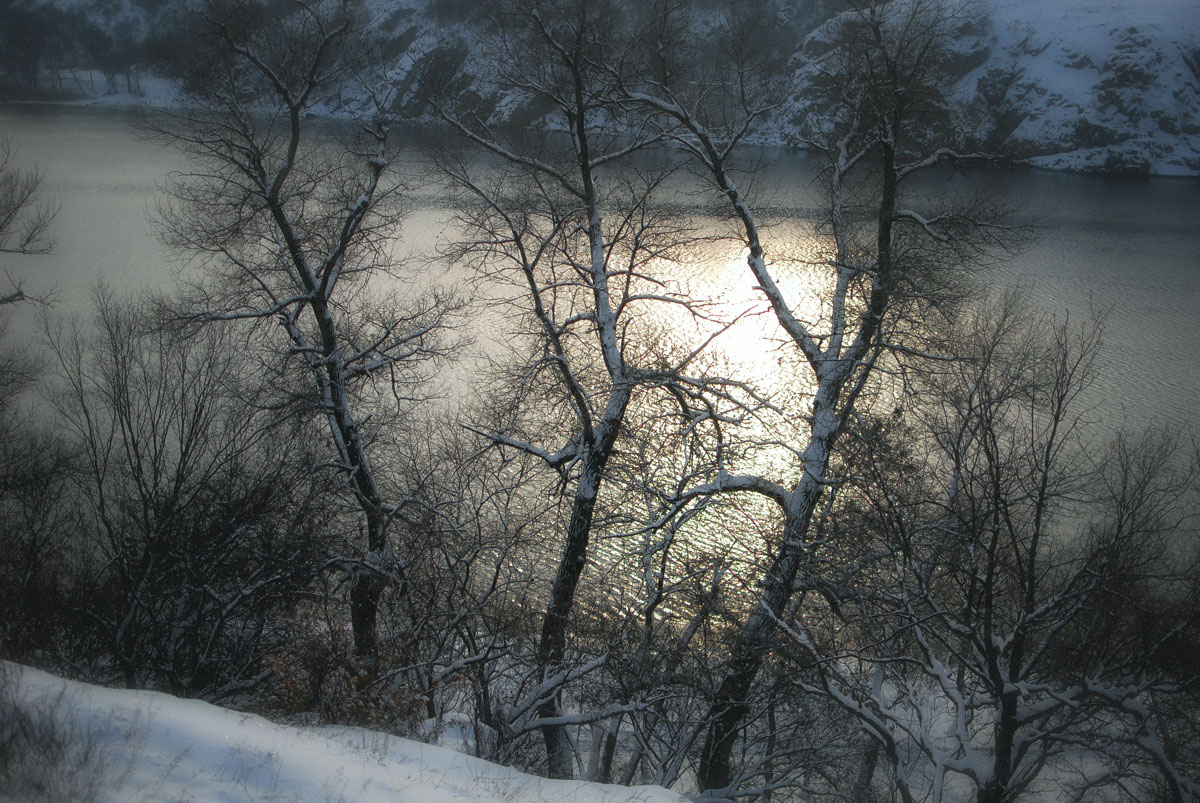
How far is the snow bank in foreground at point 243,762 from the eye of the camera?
3838 mm

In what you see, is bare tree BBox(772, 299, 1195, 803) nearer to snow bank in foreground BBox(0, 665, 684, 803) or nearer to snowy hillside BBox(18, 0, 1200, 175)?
snow bank in foreground BBox(0, 665, 684, 803)

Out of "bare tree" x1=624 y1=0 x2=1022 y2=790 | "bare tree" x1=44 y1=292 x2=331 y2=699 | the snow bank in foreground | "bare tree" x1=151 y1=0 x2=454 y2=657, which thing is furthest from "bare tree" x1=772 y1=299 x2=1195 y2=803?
"bare tree" x1=44 y1=292 x2=331 y2=699

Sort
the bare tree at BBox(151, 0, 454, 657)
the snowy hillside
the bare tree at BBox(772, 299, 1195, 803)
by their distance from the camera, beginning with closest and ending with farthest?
the bare tree at BBox(772, 299, 1195, 803) < the bare tree at BBox(151, 0, 454, 657) < the snowy hillside

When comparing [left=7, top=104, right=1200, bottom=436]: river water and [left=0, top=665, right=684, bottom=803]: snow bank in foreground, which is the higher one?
[left=7, top=104, right=1200, bottom=436]: river water

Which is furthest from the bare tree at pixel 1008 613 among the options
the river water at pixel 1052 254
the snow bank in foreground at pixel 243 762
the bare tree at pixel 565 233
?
the river water at pixel 1052 254

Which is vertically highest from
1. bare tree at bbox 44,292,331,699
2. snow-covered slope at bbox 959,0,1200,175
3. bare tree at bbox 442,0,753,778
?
snow-covered slope at bbox 959,0,1200,175

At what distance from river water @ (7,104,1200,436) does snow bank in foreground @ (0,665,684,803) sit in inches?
338

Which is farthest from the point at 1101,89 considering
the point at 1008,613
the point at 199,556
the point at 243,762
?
the point at 243,762

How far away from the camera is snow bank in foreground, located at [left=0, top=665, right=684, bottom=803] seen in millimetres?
3838

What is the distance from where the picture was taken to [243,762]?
4.17 metres

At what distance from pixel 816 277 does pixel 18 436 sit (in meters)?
13.9

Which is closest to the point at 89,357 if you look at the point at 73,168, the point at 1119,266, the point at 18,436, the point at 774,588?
the point at 18,436

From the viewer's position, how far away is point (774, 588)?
26.5 feet

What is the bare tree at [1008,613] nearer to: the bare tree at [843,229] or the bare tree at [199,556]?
the bare tree at [843,229]
